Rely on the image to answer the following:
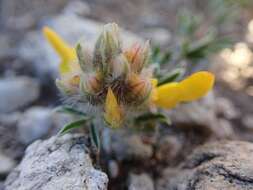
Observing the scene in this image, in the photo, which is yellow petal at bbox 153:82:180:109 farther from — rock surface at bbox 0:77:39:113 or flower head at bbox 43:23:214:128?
rock surface at bbox 0:77:39:113

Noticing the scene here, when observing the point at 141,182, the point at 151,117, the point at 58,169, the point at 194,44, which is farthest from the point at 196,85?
the point at 194,44

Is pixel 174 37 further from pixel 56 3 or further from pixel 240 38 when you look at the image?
pixel 56 3

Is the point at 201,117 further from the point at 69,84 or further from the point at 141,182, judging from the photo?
the point at 69,84

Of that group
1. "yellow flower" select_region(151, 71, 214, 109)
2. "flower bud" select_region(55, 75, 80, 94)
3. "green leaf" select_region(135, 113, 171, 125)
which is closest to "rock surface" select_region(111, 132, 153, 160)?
"green leaf" select_region(135, 113, 171, 125)

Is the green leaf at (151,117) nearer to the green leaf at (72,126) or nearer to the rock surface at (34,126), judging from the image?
the green leaf at (72,126)

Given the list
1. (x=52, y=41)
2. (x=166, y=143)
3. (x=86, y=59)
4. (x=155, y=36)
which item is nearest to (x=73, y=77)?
(x=86, y=59)
